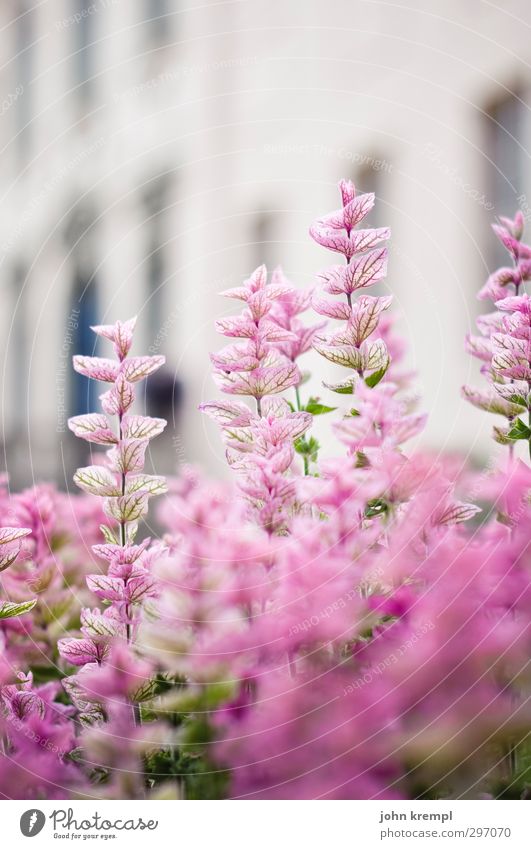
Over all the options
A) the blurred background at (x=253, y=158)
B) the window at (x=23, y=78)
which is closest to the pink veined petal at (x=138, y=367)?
the blurred background at (x=253, y=158)

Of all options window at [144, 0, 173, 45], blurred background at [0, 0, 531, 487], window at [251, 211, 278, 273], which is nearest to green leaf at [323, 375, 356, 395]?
blurred background at [0, 0, 531, 487]

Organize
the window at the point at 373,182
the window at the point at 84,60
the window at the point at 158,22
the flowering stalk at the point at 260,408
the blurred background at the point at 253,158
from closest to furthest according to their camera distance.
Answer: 1. the flowering stalk at the point at 260,408
2. the blurred background at the point at 253,158
3. the window at the point at 373,182
4. the window at the point at 158,22
5. the window at the point at 84,60

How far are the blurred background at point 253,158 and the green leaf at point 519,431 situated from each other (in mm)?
1008

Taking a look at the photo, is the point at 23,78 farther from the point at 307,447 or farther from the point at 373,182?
the point at 307,447

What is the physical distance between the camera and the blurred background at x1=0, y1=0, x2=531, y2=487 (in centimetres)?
236

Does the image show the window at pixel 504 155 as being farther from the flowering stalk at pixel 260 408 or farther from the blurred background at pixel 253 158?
the flowering stalk at pixel 260 408

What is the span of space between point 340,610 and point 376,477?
62 mm

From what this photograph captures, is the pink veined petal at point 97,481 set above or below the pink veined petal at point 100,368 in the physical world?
below

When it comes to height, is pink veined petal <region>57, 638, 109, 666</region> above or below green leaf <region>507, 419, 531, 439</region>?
below
